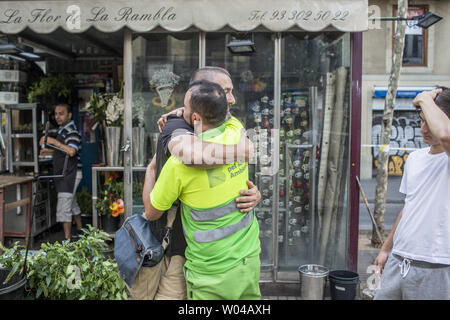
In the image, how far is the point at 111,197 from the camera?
572 centimetres

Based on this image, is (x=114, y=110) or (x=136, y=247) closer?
(x=136, y=247)

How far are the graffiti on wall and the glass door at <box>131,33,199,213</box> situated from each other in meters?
11.6

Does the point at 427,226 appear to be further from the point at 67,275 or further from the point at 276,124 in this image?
the point at 276,124

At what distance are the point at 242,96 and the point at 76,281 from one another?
298 cm

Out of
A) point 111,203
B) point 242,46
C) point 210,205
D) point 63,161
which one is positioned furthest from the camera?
point 63,161

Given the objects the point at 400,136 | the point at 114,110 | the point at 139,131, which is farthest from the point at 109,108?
the point at 400,136

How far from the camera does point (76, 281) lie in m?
3.02

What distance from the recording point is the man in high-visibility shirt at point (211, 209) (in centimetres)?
207

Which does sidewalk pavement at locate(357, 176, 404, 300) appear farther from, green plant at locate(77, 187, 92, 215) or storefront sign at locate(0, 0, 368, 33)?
green plant at locate(77, 187, 92, 215)

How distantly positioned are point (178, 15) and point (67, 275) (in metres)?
2.92

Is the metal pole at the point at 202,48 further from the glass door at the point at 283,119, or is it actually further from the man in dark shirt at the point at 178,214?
the man in dark shirt at the point at 178,214

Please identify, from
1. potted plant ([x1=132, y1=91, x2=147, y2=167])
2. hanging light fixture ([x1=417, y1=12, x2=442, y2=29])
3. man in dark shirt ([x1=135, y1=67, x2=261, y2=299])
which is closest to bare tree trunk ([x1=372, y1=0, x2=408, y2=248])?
hanging light fixture ([x1=417, y1=12, x2=442, y2=29])

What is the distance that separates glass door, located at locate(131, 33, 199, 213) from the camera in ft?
16.6
